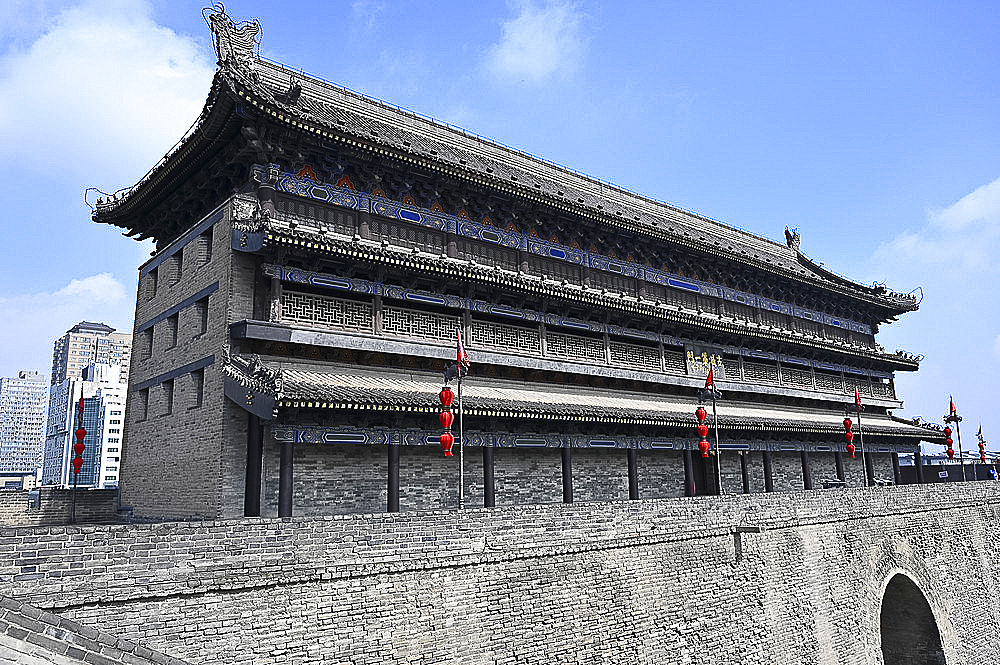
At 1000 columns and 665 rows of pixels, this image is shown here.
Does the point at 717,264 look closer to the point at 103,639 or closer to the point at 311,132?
the point at 311,132

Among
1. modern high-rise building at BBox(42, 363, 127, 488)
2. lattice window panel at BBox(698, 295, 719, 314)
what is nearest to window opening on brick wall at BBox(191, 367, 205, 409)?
lattice window panel at BBox(698, 295, 719, 314)

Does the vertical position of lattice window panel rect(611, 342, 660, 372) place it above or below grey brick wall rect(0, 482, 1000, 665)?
above

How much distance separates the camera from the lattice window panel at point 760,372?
27172mm

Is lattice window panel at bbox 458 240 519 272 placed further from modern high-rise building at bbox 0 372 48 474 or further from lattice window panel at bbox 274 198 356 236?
modern high-rise building at bbox 0 372 48 474

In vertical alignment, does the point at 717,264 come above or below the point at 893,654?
above

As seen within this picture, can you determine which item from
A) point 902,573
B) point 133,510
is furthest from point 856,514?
point 133,510

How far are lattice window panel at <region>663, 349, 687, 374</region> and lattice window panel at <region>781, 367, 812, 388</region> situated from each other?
264 inches

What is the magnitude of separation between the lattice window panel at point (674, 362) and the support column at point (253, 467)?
1401 centimetres

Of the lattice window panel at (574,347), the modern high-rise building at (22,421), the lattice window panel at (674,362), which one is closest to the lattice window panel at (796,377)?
the lattice window panel at (674,362)

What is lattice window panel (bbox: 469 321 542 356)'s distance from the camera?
63.2ft

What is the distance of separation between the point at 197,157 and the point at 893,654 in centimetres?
2358

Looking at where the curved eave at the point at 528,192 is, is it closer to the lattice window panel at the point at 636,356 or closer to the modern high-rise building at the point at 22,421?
the lattice window panel at the point at 636,356

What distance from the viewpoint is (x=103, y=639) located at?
7.98 metres

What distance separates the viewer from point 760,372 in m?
27.8
